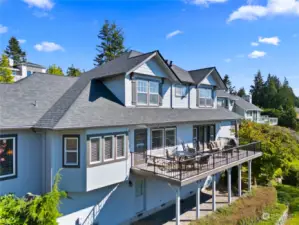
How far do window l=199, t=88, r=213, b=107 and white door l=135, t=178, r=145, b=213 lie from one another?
9057 millimetres

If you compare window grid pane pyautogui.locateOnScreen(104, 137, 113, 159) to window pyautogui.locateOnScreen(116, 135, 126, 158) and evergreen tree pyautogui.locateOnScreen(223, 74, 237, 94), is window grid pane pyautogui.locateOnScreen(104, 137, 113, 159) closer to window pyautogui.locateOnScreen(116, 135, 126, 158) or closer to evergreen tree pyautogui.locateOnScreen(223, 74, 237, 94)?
window pyautogui.locateOnScreen(116, 135, 126, 158)

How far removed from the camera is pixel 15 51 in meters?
69.1

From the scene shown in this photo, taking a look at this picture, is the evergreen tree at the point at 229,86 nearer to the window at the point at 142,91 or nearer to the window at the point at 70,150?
the window at the point at 142,91

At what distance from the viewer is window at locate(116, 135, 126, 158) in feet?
36.8

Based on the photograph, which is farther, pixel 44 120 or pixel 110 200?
pixel 110 200

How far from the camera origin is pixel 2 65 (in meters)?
31.2

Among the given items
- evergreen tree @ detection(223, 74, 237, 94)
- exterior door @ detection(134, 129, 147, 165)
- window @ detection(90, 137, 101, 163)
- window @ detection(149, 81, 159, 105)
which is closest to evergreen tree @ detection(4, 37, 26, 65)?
window @ detection(149, 81, 159, 105)

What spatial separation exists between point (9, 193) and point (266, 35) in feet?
63.7

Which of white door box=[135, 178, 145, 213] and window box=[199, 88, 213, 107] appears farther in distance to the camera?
window box=[199, 88, 213, 107]

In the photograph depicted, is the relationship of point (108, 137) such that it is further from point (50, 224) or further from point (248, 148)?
point (248, 148)

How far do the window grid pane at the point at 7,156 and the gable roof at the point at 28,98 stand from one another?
0.87 metres

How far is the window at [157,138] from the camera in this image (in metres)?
14.0

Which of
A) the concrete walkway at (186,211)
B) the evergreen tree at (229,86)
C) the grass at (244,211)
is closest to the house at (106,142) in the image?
the concrete walkway at (186,211)

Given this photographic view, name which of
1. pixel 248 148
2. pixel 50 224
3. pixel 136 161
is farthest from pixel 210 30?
pixel 50 224
